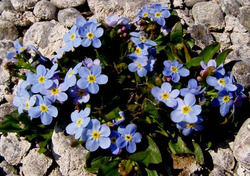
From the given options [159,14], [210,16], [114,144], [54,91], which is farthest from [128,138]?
[210,16]

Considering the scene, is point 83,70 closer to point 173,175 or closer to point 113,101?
point 113,101

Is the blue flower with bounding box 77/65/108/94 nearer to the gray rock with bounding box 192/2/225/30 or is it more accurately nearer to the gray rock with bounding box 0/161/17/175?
the gray rock with bounding box 0/161/17/175

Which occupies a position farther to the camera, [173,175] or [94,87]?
[173,175]

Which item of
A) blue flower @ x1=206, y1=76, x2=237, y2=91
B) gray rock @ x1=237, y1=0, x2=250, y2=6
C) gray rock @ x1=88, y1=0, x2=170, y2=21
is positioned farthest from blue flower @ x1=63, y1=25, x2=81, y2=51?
gray rock @ x1=237, y1=0, x2=250, y2=6

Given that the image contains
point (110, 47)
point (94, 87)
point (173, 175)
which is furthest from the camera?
point (110, 47)

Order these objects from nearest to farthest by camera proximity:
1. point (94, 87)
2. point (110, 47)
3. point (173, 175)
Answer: point (94, 87) < point (173, 175) < point (110, 47)

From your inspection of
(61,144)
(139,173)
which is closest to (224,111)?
(139,173)
